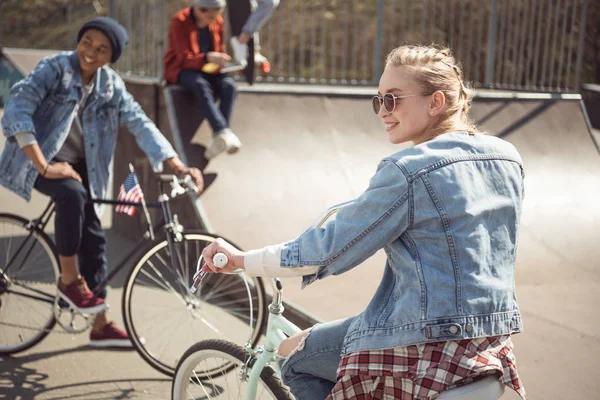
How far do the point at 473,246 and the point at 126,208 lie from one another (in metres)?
3.11

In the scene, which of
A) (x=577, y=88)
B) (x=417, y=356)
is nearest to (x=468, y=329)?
(x=417, y=356)

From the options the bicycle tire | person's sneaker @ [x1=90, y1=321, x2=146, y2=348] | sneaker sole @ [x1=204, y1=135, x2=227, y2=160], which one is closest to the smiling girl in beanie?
person's sneaker @ [x1=90, y1=321, x2=146, y2=348]

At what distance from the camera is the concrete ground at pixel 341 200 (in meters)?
4.75

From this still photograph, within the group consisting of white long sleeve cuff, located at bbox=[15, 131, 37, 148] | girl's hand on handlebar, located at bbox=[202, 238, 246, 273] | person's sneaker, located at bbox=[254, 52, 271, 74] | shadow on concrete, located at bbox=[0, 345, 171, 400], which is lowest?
shadow on concrete, located at bbox=[0, 345, 171, 400]

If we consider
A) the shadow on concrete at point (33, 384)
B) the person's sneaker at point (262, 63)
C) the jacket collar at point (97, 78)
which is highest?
the jacket collar at point (97, 78)

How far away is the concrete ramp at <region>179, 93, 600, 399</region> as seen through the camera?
5094mm

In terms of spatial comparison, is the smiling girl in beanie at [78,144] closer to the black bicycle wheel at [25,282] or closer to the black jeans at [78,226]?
the black jeans at [78,226]

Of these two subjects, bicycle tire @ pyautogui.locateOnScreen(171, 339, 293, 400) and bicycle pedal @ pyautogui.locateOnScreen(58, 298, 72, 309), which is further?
bicycle pedal @ pyautogui.locateOnScreen(58, 298, 72, 309)

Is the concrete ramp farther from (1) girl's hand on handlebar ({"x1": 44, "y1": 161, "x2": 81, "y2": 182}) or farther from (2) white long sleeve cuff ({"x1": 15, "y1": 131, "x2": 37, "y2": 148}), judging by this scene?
(2) white long sleeve cuff ({"x1": 15, "y1": 131, "x2": 37, "y2": 148})

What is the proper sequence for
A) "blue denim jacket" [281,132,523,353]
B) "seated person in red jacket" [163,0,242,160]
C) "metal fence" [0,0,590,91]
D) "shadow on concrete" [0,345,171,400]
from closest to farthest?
"blue denim jacket" [281,132,523,353], "shadow on concrete" [0,345,171,400], "seated person in red jacket" [163,0,242,160], "metal fence" [0,0,590,91]

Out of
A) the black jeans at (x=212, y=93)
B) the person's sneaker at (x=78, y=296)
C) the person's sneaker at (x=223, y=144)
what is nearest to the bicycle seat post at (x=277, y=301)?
the person's sneaker at (x=78, y=296)

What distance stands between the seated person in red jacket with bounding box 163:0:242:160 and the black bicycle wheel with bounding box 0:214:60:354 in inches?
110

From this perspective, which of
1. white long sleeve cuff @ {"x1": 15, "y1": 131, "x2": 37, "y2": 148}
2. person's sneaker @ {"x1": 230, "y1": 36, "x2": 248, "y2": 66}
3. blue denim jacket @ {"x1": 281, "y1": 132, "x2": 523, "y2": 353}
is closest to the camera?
blue denim jacket @ {"x1": 281, "y1": 132, "x2": 523, "y2": 353}

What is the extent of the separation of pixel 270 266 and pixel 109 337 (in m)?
3.08
